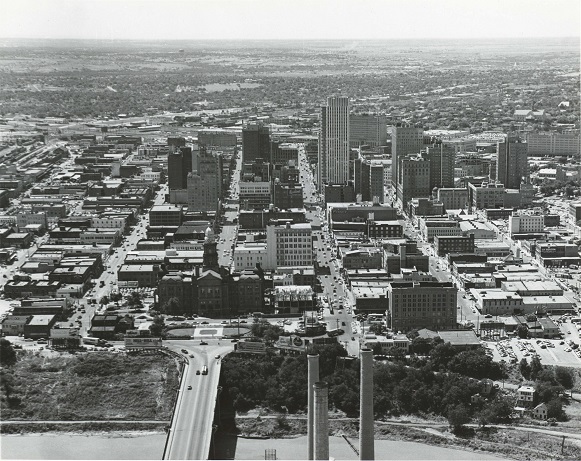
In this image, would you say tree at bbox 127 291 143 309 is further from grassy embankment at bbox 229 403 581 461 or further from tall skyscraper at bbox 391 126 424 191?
tall skyscraper at bbox 391 126 424 191

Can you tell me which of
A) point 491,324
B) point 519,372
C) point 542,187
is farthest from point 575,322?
point 542,187

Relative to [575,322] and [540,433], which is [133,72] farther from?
[540,433]

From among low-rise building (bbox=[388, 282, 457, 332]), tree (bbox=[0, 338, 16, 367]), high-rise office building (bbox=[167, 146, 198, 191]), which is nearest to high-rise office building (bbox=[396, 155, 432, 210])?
high-rise office building (bbox=[167, 146, 198, 191])

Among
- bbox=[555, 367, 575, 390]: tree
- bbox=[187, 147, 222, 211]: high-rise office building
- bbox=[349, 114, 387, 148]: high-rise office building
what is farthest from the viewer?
bbox=[349, 114, 387, 148]: high-rise office building

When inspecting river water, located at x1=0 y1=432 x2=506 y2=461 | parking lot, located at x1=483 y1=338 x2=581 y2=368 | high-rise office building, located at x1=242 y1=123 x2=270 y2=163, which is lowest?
river water, located at x1=0 y1=432 x2=506 y2=461

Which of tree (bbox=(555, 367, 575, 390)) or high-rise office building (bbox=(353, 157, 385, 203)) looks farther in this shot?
high-rise office building (bbox=(353, 157, 385, 203))

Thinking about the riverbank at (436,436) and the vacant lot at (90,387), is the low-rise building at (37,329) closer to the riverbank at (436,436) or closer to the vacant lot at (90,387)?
the vacant lot at (90,387)

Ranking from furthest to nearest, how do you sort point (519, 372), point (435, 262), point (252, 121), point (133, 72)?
point (133, 72)
point (252, 121)
point (435, 262)
point (519, 372)
